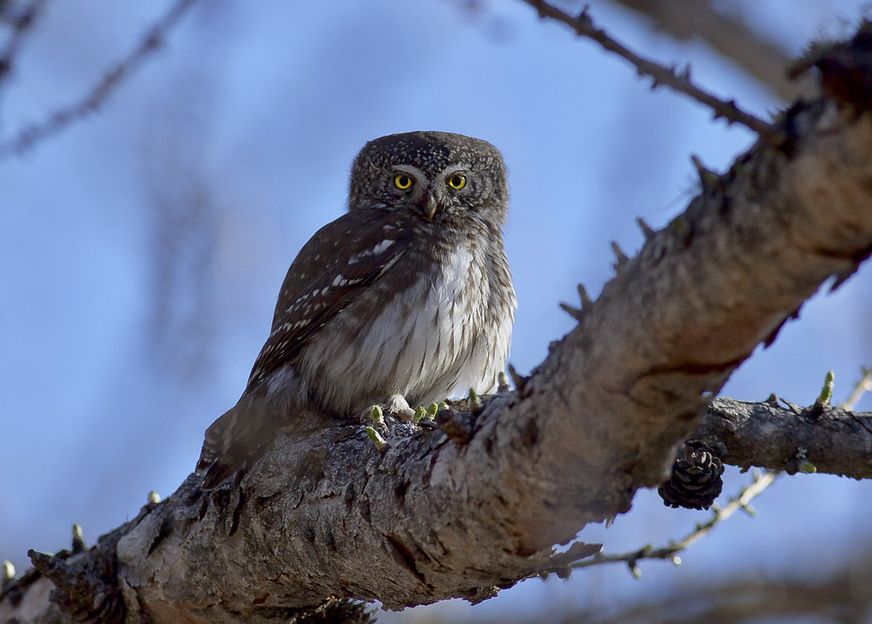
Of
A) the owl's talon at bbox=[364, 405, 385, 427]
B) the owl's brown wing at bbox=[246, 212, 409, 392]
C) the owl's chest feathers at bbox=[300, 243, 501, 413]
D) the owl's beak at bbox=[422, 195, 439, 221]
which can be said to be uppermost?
the owl's beak at bbox=[422, 195, 439, 221]

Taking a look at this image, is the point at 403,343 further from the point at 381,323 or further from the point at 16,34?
the point at 16,34

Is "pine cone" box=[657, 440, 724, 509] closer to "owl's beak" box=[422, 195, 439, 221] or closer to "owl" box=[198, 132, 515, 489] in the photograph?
"owl" box=[198, 132, 515, 489]

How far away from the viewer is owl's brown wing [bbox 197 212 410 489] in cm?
409

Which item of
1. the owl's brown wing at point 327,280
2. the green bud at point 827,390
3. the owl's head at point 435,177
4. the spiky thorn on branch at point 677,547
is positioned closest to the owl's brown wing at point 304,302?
the owl's brown wing at point 327,280

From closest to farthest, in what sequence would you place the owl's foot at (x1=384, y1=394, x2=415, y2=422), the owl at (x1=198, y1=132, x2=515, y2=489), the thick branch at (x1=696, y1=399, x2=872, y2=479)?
the thick branch at (x1=696, y1=399, x2=872, y2=479) → the owl's foot at (x1=384, y1=394, x2=415, y2=422) → the owl at (x1=198, y1=132, x2=515, y2=489)

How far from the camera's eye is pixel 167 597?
3.80 meters

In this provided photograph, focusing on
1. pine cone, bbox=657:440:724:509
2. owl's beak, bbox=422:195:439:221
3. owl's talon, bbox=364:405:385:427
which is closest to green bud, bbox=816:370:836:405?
pine cone, bbox=657:440:724:509

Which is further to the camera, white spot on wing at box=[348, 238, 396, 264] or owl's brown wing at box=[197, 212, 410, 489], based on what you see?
white spot on wing at box=[348, 238, 396, 264]

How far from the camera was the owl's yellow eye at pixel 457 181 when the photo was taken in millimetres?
5859

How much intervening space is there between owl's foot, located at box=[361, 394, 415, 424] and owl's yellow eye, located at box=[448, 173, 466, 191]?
60.7 inches

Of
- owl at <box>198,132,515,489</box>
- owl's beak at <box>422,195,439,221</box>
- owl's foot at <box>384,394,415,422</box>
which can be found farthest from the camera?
owl's beak at <box>422,195,439,221</box>

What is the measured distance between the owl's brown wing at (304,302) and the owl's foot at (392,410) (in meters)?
0.48

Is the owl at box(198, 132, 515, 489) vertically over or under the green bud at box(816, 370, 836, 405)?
over

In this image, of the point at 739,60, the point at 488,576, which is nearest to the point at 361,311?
the point at 488,576
